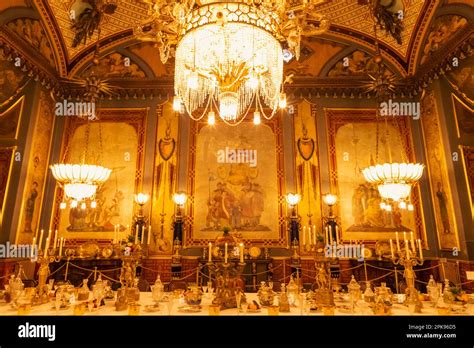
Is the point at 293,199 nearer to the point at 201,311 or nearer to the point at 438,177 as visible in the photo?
the point at 438,177

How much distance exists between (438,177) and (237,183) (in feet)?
20.6

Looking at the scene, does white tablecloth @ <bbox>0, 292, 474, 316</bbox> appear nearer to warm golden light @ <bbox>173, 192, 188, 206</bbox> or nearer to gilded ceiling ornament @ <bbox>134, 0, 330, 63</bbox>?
gilded ceiling ornament @ <bbox>134, 0, 330, 63</bbox>

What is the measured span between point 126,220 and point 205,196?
8.94 ft

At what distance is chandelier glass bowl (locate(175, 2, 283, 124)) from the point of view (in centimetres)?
450

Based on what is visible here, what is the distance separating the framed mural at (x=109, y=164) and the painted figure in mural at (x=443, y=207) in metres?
9.57

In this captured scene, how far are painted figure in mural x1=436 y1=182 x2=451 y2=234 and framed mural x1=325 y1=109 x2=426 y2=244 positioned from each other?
2.43 feet

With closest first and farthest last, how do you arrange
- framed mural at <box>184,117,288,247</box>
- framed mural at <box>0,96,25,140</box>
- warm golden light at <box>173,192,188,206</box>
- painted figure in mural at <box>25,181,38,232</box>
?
framed mural at <box>0,96,25,140</box> → painted figure in mural at <box>25,181,38,232</box> → warm golden light at <box>173,192,188,206</box> → framed mural at <box>184,117,288,247</box>

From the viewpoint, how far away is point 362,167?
9.98 m

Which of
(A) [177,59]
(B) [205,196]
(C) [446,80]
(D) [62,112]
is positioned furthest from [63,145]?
(C) [446,80]

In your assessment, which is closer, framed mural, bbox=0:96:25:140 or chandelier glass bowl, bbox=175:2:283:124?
chandelier glass bowl, bbox=175:2:283:124

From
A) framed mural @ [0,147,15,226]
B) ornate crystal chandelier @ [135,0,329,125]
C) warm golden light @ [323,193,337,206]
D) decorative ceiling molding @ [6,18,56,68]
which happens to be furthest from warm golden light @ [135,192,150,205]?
warm golden light @ [323,193,337,206]

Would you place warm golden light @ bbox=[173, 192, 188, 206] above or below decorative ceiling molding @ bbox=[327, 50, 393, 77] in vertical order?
below

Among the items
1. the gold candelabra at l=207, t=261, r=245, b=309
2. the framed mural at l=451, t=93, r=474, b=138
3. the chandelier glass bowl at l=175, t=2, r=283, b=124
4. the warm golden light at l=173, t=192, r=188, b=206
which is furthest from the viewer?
the warm golden light at l=173, t=192, r=188, b=206

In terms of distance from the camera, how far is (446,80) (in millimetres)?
8539
